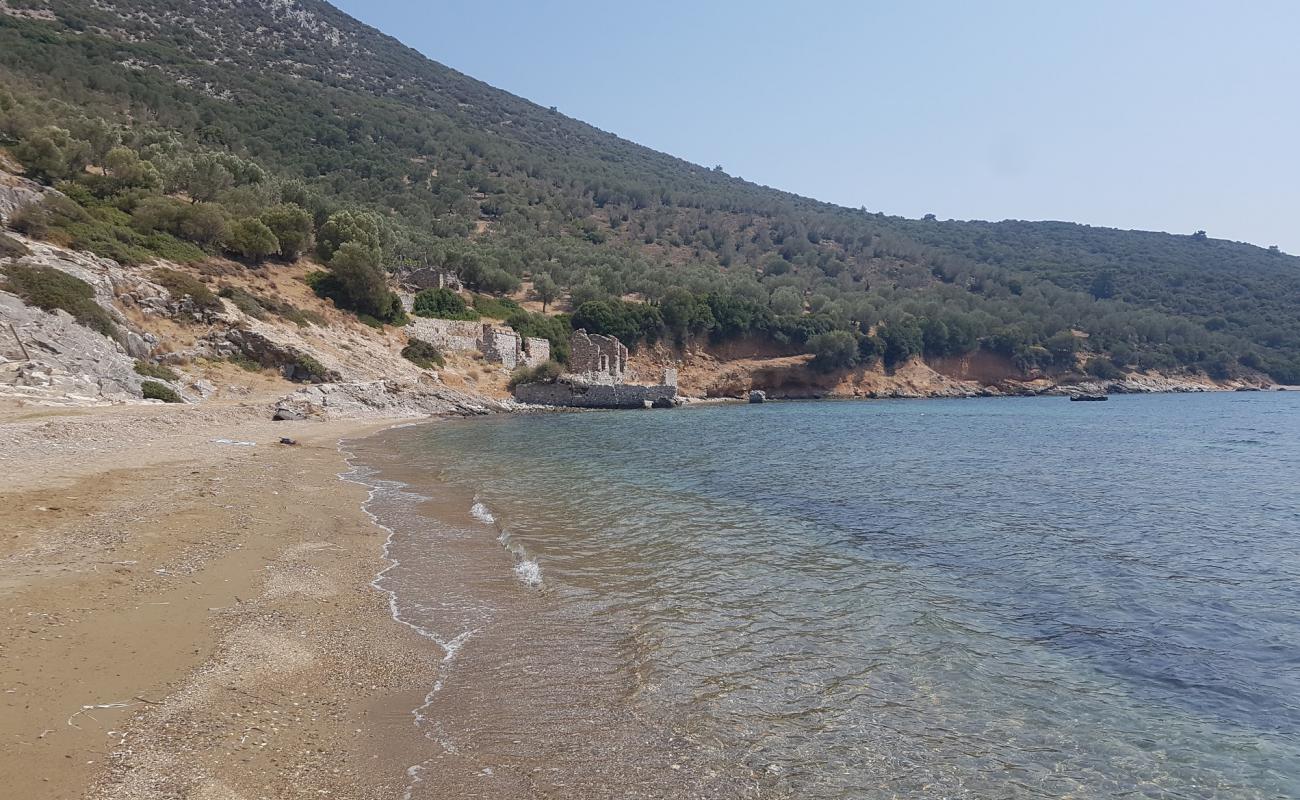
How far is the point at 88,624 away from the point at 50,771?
263 cm

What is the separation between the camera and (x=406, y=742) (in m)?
4.91

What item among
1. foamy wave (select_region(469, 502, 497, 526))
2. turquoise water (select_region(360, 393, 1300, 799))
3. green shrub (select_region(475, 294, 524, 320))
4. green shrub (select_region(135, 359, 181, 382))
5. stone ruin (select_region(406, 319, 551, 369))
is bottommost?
foamy wave (select_region(469, 502, 497, 526))

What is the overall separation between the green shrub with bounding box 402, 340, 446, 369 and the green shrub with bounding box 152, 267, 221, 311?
11.4m

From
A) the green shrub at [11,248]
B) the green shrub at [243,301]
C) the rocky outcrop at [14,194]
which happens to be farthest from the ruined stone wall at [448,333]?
the green shrub at [11,248]

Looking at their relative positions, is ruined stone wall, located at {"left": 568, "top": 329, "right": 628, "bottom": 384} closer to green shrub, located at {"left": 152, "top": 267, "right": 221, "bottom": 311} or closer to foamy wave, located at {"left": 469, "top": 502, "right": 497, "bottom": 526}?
green shrub, located at {"left": 152, "top": 267, "right": 221, "bottom": 311}

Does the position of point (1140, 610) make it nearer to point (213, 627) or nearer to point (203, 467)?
point (213, 627)

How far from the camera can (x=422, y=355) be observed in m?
44.3

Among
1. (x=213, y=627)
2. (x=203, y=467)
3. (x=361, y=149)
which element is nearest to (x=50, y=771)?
(x=213, y=627)

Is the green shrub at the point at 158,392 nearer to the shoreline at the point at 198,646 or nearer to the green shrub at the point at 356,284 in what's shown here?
the shoreline at the point at 198,646

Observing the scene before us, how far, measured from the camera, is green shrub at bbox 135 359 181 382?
86.0 feet

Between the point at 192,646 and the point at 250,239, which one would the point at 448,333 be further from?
the point at 192,646

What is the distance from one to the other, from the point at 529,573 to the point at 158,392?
72.2ft

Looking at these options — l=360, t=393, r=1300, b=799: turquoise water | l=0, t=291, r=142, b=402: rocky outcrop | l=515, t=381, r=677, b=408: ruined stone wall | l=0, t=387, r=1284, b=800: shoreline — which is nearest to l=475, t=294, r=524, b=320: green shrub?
l=515, t=381, r=677, b=408: ruined stone wall

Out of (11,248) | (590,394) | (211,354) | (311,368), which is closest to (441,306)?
(590,394)
